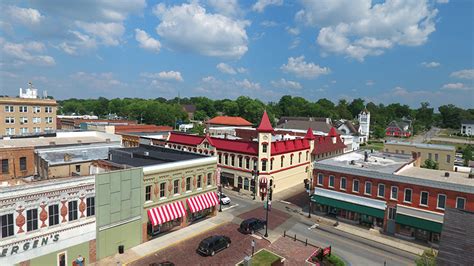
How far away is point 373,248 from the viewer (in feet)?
95.6

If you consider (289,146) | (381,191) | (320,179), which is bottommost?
(381,191)

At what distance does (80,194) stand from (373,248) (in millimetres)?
28300

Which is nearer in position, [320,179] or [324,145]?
[320,179]

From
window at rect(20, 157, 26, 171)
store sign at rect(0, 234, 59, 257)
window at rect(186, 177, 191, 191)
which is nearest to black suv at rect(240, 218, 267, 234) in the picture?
window at rect(186, 177, 191, 191)

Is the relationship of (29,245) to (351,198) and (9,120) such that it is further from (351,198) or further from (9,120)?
(9,120)

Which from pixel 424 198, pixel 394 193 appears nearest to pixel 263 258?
pixel 394 193

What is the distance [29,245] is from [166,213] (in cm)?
1193

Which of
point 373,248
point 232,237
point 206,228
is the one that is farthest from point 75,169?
point 373,248

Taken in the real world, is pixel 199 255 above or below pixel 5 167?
below

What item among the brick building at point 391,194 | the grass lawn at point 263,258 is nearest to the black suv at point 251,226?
the grass lawn at point 263,258

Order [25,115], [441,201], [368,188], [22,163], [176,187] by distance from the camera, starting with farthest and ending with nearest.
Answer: [25,115] → [22,163] → [368,188] → [176,187] → [441,201]

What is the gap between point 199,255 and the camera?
26.6m

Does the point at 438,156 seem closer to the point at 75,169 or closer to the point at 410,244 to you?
the point at 410,244

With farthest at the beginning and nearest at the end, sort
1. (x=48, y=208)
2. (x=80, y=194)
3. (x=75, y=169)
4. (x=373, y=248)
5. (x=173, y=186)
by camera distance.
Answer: (x=75, y=169) → (x=173, y=186) → (x=373, y=248) → (x=80, y=194) → (x=48, y=208)
